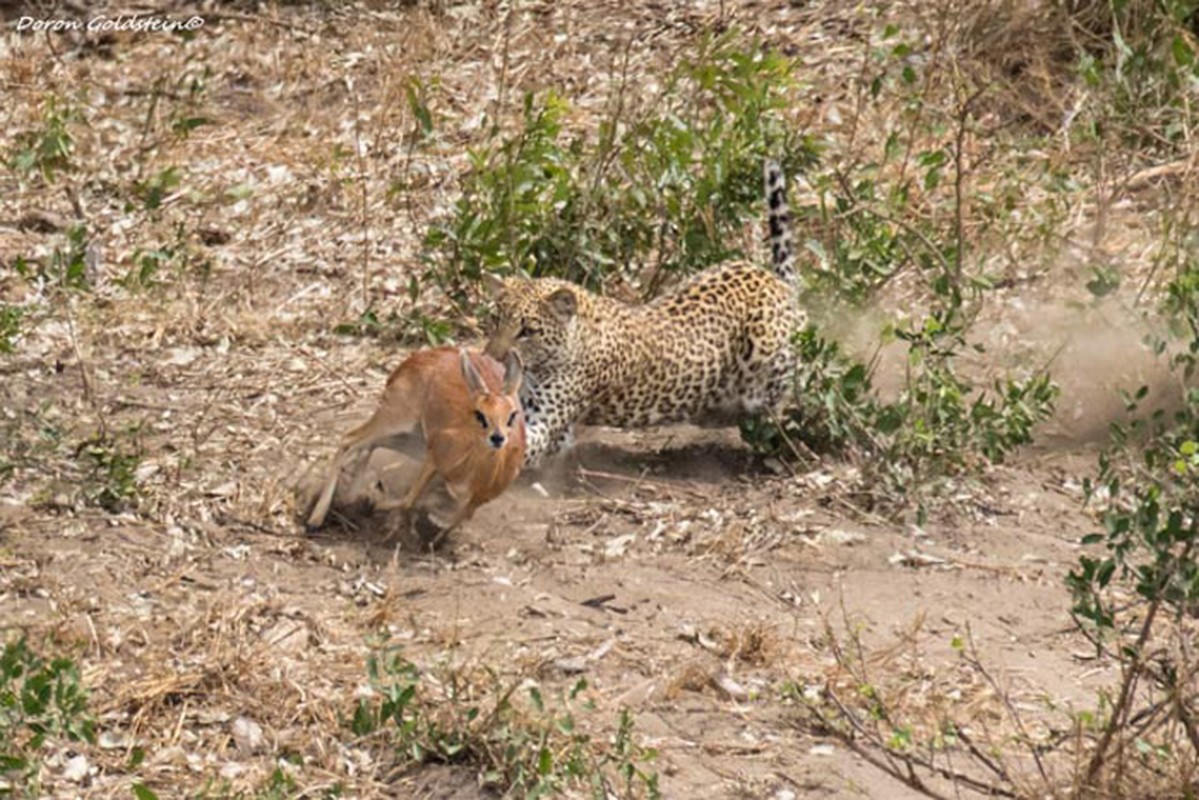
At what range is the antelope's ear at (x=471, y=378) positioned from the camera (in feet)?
24.8

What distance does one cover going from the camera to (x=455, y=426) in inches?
298

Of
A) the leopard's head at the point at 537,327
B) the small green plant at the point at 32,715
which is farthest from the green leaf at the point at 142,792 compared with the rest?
the leopard's head at the point at 537,327

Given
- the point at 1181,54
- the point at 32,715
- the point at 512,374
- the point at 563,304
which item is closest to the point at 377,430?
the point at 512,374

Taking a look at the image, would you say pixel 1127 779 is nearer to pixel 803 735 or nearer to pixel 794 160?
pixel 803 735

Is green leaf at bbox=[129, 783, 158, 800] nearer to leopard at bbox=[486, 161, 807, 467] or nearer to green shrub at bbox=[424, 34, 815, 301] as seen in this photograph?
leopard at bbox=[486, 161, 807, 467]

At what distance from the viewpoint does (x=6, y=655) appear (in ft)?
19.0

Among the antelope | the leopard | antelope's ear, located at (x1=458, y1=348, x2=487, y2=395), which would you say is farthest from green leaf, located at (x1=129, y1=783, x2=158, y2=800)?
the leopard

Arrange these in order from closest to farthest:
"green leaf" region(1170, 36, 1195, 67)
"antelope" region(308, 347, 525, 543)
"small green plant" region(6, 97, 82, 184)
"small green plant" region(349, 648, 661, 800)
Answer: "small green plant" region(349, 648, 661, 800), "antelope" region(308, 347, 525, 543), "green leaf" region(1170, 36, 1195, 67), "small green plant" region(6, 97, 82, 184)

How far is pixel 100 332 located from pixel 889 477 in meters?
3.58

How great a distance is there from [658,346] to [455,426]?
1552 mm

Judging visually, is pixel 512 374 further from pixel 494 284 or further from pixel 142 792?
pixel 142 792

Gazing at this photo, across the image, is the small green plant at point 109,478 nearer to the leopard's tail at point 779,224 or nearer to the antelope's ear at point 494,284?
the antelope's ear at point 494,284

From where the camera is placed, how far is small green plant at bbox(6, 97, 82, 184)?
1005cm

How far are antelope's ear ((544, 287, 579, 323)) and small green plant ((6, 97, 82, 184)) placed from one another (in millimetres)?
2562
